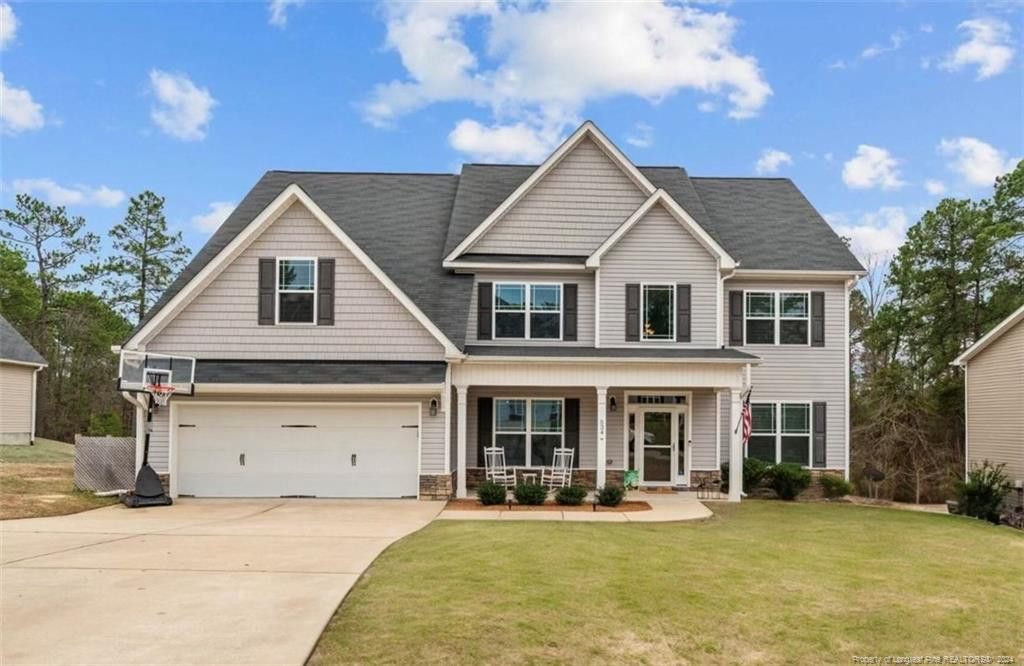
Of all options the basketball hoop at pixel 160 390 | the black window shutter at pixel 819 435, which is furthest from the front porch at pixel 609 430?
the basketball hoop at pixel 160 390

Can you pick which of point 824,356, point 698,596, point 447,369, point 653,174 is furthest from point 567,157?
point 698,596

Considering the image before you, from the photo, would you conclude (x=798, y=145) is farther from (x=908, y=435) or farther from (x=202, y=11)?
(x=202, y=11)

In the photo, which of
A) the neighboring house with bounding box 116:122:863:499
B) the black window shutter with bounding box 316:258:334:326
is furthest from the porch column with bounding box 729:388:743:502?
the black window shutter with bounding box 316:258:334:326

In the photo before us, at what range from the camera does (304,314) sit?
17.0 metres

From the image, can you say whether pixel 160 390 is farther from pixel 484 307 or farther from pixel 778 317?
pixel 778 317

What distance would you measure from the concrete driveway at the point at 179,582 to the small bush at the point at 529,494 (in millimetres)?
2416

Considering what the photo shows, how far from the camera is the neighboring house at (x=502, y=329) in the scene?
1678cm

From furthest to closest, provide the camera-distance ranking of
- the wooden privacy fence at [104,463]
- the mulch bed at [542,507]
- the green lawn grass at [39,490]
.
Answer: the wooden privacy fence at [104,463], the mulch bed at [542,507], the green lawn grass at [39,490]

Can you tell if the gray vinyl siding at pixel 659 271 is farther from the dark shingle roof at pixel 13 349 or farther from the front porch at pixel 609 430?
the dark shingle roof at pixel 13 349

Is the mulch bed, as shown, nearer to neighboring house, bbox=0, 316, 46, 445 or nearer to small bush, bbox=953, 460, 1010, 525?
small bush, bbox=953, 460, 1010, 525

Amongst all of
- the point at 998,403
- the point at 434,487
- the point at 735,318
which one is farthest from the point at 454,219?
the point at 998,403

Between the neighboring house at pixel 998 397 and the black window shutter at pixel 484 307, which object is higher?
the black window shutter at pixel 484 307

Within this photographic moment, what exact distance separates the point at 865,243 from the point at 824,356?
63.0ft

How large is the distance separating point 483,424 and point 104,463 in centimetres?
864
